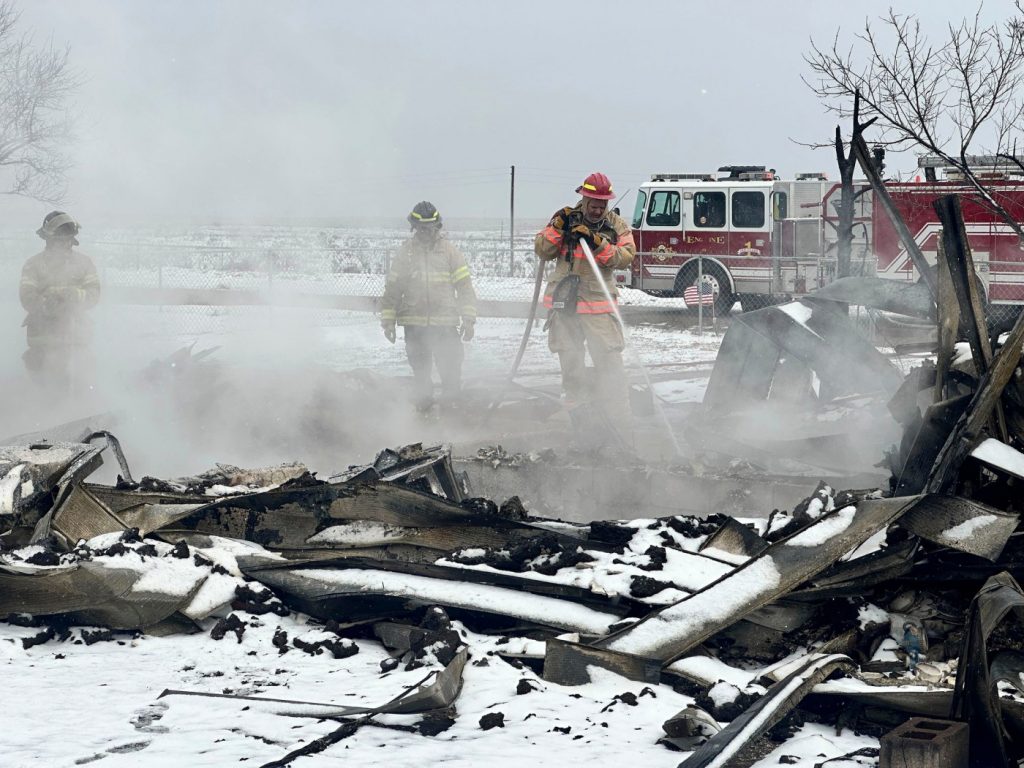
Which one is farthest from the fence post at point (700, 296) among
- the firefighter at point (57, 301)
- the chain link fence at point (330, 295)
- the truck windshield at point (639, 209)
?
the firefighter at point (57, 301)

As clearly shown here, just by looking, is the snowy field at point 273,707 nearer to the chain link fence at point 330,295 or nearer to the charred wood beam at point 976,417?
the charred wood beam at point 976,417

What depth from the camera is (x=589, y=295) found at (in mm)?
7707

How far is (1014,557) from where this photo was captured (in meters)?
3.41

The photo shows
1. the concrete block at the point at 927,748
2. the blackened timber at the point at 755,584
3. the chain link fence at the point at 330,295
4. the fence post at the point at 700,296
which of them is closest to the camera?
the concrete block at the point at 927,748

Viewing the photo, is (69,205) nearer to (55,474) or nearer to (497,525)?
(55,474)

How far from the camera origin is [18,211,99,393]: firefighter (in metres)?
8.88

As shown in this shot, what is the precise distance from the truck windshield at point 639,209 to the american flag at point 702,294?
1737mm

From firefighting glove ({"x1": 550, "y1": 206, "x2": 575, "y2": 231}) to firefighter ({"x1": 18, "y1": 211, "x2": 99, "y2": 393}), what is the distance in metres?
4.20

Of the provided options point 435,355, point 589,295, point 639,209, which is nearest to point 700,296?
point 639,209

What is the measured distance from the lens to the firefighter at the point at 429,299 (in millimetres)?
8984

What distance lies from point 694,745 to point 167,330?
15.0 m

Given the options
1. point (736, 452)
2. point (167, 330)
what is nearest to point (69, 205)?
point (167, 330)

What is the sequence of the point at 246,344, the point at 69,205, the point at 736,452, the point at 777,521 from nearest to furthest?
the point at 777,521, the point at 736,452, the point at 246,344, the point at 69,205

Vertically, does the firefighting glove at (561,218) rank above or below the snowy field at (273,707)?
above
